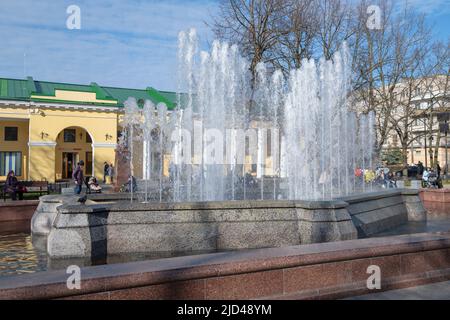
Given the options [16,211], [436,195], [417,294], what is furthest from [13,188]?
[436,195]

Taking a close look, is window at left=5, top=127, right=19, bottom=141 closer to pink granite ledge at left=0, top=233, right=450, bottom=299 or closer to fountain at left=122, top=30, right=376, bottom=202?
fountain at left=122, top=30, right=376, bottom=202

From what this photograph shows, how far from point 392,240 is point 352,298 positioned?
0.99 meters

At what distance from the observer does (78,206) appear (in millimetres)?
6496

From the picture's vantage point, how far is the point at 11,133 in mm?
30781

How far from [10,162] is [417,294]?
103 ft

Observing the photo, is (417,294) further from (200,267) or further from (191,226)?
(191,226)

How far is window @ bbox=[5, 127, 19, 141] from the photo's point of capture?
3064 cm

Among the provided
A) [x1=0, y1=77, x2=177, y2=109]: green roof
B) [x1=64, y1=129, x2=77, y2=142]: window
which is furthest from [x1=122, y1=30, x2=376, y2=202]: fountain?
[x1=64, y1=129, x2=77, y2=142]: window

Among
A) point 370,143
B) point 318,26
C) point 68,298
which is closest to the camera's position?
point 68,298

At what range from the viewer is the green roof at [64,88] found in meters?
29.0

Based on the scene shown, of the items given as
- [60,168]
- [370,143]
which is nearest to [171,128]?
[60,168]

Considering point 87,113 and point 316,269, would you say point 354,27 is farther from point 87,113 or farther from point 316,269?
point 316,269

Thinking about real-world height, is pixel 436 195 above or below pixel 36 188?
below

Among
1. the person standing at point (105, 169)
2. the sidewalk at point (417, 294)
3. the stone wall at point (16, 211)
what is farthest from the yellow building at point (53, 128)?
the sidewalk at point (417, 294)
